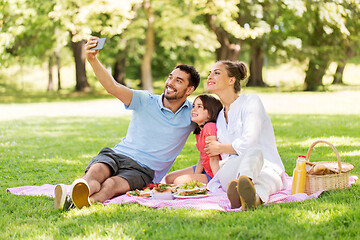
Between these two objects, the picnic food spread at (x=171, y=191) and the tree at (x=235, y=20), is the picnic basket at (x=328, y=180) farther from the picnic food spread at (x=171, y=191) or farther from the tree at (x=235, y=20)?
the tree at (x=235, y=20)

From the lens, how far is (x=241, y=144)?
4691 millimetres

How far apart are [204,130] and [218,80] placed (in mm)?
571

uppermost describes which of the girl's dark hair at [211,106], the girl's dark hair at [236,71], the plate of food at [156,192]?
the girl's dark hair at [236,71]

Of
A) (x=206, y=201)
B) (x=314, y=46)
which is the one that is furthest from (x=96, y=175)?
(x=314, y=46)

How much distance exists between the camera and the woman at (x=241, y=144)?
425 cm

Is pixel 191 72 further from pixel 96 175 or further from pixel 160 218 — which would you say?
pixel 160 218

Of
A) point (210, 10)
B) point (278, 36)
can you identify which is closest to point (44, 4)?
point (210, 10)

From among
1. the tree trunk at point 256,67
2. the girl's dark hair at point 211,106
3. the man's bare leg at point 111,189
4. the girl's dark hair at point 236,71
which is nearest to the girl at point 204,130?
the girl's dark hair at point 211,106

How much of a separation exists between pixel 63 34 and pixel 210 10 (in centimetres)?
714

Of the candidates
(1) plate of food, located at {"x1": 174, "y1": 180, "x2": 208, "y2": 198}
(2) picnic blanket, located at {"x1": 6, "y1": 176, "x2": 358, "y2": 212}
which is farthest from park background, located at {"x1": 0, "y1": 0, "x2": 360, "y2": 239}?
(1) plate of food, located at {"x1": 174, "y1": 180, "x2": 208, "y2": 198}

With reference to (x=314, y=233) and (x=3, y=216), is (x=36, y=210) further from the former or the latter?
(x=314, y=233)

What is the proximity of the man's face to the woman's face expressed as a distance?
420 millimetres

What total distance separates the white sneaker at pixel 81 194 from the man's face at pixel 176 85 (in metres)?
1.56

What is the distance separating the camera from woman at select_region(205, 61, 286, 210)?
4.25 meters
